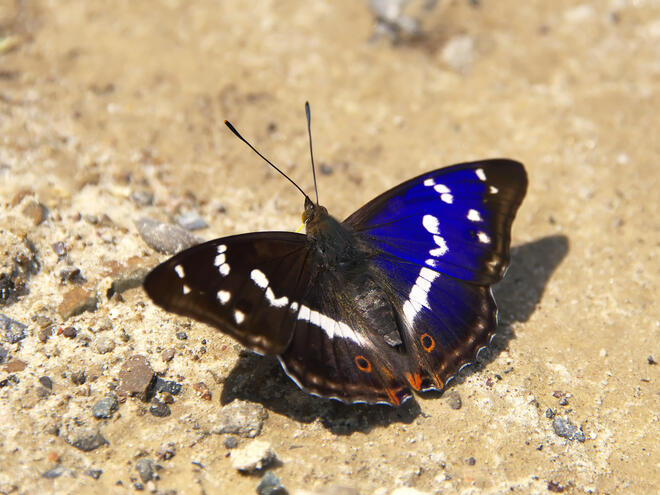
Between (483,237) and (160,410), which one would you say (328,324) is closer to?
(160,410)

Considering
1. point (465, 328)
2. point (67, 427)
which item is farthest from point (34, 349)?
point (465, 328)

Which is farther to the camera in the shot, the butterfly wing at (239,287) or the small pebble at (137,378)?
the small pebble at (137,378)

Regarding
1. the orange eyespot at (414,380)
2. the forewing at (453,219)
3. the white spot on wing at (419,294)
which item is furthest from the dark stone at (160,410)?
the forewing at (453,219)

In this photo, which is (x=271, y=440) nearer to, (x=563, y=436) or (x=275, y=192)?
(x=563, y=436)

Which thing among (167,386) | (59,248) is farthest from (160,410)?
(59,248)

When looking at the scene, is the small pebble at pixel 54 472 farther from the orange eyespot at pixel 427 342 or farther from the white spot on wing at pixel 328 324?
the orange eyespot at pixel 427 342

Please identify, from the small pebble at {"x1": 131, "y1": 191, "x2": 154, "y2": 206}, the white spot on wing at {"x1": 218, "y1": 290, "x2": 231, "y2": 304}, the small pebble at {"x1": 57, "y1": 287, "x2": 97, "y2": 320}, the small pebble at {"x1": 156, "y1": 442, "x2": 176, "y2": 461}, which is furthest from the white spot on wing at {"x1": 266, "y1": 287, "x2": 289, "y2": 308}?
the small pebble at {"x1": 131, "y1": 191, "x2": 154, "y2": 206}

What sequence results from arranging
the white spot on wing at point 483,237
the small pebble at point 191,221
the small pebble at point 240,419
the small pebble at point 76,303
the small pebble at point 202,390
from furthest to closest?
the small pebble at point 191,221
the white spot on wing at point 483,237
the small pebble at point 76,303
the small pebble at point 202,390
the small pebble at point 240,419
